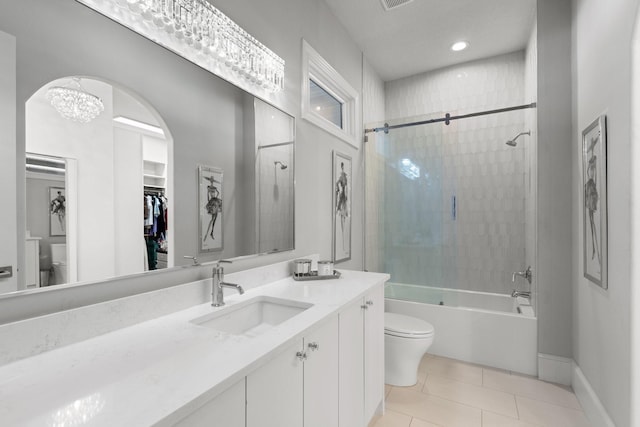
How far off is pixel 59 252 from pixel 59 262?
3 cm

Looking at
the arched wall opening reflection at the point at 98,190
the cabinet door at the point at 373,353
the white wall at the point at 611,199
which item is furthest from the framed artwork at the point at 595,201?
the arched wall opening reflection at the point at 98,190

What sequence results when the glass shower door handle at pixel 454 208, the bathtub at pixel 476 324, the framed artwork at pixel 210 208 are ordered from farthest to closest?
the glass shower door handle at pixel 454 208, the bathtub at pixel 476 324, the framed artwork at pixel 210 208

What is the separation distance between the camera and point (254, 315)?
1.42 m

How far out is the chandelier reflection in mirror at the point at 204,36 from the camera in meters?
1.11

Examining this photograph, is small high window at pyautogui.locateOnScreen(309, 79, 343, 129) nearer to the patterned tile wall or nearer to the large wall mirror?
the patterned tile wall

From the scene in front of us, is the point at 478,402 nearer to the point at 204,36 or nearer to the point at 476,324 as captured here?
the point at 476,324

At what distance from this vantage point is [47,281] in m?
0.88

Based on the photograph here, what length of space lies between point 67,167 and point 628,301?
227 centimetres

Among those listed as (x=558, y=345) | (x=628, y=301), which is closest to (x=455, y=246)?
(x=558, y=345)

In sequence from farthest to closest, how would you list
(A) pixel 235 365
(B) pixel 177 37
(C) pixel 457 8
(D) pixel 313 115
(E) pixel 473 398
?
(C) pixel 457 8 → (D) pixel 313 115 → (E) pixel 473 398 → (B) pixel 177 37 → (A) pixel 235 365

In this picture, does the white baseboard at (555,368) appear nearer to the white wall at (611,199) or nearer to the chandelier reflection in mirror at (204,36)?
the white wall at (611,199)

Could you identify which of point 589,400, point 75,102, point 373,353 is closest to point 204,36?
point 75,102

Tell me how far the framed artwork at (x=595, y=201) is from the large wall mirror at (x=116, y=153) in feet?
6.33

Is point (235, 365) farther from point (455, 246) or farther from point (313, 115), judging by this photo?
point (455, 246)
